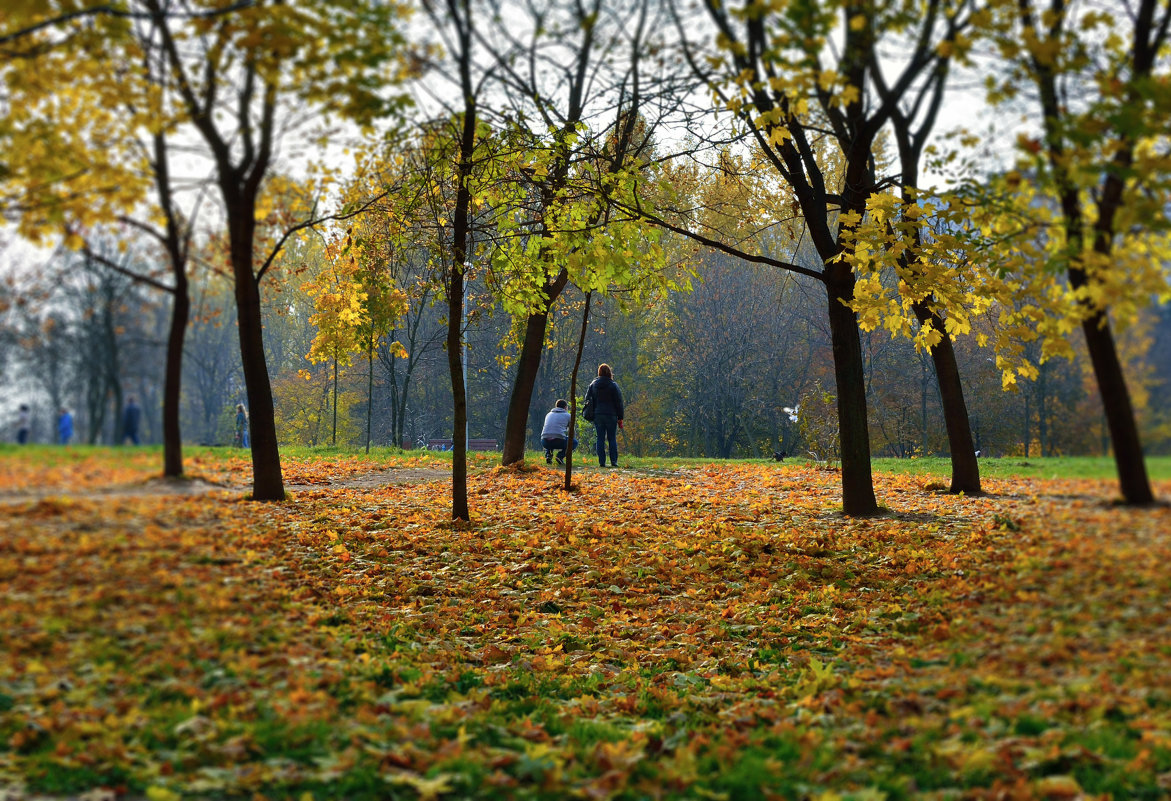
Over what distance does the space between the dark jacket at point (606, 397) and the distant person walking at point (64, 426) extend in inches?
461

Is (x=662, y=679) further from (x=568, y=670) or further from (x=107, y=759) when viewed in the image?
(x=107, y=759)

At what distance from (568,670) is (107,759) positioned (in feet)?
9.24

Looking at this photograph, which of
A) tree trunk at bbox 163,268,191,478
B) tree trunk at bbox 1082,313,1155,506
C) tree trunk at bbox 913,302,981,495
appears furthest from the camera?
tree trunk at bbox 913,302,981,495

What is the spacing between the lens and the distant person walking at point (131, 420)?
4766mm

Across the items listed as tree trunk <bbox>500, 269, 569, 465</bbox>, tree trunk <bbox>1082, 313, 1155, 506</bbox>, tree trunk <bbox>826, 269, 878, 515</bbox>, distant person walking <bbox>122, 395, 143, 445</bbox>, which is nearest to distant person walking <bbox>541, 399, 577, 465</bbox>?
tree trunk <bbox>500, 269, 569, 465</bbox>

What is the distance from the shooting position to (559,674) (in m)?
5.63

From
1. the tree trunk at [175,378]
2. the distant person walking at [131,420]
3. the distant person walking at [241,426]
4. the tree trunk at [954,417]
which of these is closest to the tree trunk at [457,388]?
the distant person walking at [241,426]

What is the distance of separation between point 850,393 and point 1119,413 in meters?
4.89

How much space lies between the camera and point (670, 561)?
8297mm

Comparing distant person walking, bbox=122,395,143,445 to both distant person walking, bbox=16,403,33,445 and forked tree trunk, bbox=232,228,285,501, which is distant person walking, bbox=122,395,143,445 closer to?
distant person walking, bbox=16,403,33,445

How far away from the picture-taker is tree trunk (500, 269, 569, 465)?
581 inches

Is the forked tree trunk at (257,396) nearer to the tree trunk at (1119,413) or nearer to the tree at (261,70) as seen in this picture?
the tree at (261,70)

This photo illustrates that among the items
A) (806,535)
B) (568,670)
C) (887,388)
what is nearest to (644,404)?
(887,388)

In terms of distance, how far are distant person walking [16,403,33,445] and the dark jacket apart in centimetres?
1187
